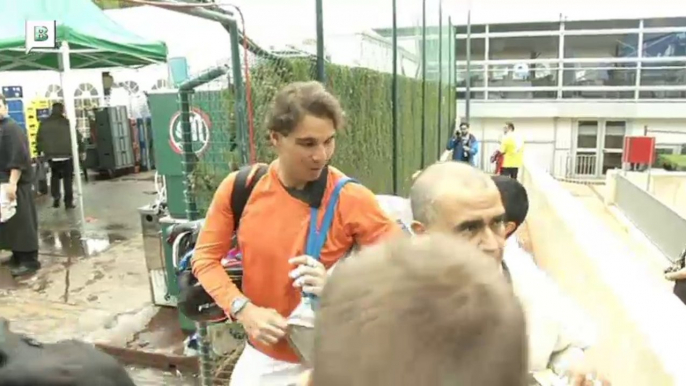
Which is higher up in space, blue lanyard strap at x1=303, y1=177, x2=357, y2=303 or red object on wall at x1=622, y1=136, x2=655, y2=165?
blue lanyard strap at x1=303, y1=177, x2=357, y2=303

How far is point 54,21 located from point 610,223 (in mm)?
12126

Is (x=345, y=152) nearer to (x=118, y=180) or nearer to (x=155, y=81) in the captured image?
(x=118, y=180)

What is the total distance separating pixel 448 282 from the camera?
688 millimetres

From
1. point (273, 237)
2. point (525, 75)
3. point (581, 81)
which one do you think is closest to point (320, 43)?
point (273, 237)

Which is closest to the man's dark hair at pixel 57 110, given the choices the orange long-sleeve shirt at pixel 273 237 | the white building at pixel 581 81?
the orange long-sleeve shirt at pixel 273 237

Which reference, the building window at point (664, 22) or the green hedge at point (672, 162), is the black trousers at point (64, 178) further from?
the building window at point (664, 22)

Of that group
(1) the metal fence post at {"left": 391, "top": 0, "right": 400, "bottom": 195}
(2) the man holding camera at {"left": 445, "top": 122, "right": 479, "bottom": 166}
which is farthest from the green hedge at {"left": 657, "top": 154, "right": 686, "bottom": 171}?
(1) the metal fence post at {"left": 391, "top": 0, "right": 400, "bottom": 195}

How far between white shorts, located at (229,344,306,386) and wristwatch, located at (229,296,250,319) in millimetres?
185

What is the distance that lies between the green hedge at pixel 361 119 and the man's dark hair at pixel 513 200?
116 cm

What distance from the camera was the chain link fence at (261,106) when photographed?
3.03 metres

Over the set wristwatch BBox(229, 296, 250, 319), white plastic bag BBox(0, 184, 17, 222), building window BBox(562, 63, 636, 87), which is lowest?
white plastic bag BBox(0, 184, 17, 222)

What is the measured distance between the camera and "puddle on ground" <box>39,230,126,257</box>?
755cm

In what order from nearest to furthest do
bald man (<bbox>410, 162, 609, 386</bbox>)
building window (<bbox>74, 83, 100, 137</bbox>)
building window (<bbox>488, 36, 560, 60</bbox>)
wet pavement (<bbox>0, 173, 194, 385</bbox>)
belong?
bald man (<bbox>410, 162, 609, 386</bbox>) < wet pavement (<bbox>0, 173, 194, 385</bbox>) < building window (<bbox>74, 83, 100, 137</bbox>) < building window (<bbox>488, 36, 560, 60</bbox>)

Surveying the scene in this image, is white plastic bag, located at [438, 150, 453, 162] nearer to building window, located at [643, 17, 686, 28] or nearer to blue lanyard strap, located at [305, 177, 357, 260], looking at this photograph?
blue lanyard strap, located at [305, 177, 357, 260]
